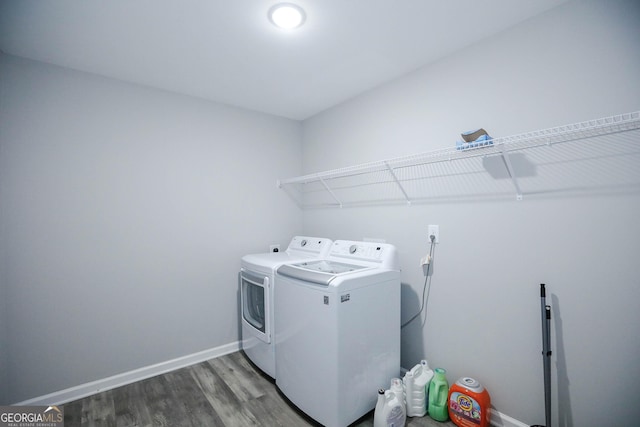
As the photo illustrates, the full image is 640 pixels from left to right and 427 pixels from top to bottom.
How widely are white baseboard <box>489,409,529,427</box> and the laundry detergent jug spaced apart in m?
0.26

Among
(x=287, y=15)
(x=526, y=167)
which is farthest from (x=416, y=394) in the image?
(x=287, y=15)

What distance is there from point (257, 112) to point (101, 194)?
159 centimetres

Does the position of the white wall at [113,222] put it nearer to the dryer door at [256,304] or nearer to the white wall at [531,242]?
the dryer door at [256,304]

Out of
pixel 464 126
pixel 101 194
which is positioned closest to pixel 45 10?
pixel 101 194

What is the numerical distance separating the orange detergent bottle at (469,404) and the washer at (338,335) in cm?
39

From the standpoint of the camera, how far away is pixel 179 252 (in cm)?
251

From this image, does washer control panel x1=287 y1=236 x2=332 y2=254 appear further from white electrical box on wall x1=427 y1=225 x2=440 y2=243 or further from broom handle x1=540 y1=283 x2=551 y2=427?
broom handle x1=540 y1=283 x2=551 y2=427

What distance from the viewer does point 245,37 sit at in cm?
176

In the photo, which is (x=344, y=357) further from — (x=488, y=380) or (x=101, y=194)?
(x=101, y=194)

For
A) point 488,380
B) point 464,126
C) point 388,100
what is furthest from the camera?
point 388,100

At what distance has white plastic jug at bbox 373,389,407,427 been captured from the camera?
1616mm

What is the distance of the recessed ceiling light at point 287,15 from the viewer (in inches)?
59.6

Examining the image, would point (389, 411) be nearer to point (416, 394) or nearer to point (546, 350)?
point (416, 394)

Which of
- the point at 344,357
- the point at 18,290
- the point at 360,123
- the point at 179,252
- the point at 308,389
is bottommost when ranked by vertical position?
the point at 308,389
